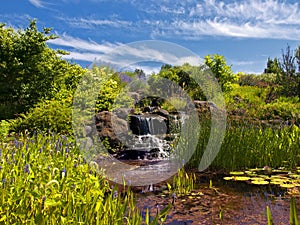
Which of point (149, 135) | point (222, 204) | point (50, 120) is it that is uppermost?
point (50, 120)

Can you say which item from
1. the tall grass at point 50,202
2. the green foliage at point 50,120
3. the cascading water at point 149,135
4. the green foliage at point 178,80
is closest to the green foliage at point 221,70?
the green foliage at point 178,80

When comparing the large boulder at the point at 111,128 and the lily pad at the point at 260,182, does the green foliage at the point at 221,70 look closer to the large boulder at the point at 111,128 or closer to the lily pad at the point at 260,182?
the large boulder at the point at 111,128

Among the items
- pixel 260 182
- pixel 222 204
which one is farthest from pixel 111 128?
pixel 222 204

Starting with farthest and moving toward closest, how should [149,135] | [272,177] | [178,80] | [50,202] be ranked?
[178,80], [149,135], [272,177], [50,202]

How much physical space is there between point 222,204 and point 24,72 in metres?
9.53

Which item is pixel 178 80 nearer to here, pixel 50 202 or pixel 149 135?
pixel 149 135

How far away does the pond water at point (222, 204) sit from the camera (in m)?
3.99

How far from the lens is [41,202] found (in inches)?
100

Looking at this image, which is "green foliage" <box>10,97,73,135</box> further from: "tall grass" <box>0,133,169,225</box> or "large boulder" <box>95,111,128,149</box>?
"tall grass" <box>0,133,169,225</box>

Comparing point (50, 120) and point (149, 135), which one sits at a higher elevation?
point (50, 120)

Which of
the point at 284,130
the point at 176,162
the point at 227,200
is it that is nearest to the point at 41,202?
the point at 227,200

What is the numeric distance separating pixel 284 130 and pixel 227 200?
3125 millimetres

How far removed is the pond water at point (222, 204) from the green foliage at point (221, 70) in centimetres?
1428

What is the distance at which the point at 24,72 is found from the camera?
39.3 ft
